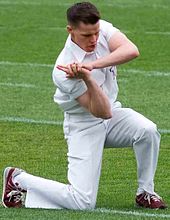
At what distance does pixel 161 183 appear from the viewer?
9227 mm

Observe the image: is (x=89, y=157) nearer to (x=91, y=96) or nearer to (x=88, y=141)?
(x=88, y=141)

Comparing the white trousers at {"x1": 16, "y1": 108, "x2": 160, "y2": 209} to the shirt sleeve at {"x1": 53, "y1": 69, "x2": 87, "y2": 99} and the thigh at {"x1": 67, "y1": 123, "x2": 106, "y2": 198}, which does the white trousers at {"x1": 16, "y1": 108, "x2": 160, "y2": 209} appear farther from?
the shirt sleeve at {"x1": 53, "y1": 69, "x2": 87, "y2": 99}

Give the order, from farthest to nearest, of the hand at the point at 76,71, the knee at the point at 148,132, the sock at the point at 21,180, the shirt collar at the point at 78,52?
the sock at the point at 21,180 < the knee at the point at 148,132 < the shirt collar at the point at 78,52 < the hand at the point at 76,71

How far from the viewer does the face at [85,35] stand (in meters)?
8.05

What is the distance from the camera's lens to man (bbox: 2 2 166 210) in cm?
811

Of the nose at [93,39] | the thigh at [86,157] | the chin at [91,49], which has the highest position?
the nose at [93,39]

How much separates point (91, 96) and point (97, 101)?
58 millimetres

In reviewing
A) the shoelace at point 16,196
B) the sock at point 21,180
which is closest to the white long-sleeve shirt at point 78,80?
the sock at point 21,180

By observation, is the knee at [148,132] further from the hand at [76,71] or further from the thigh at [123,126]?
the hand at [76,71]

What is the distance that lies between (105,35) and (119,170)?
178 cm

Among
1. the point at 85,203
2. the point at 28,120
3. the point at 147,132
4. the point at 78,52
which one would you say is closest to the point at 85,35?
the point at 78,52

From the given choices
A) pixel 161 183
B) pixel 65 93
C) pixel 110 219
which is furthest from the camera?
pixel 161 183

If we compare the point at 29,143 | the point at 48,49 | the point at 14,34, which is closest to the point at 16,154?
the point at 29,143

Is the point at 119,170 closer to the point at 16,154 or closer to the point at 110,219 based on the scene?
the point at 16,154
